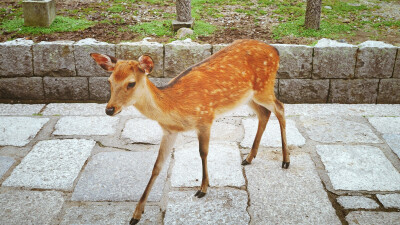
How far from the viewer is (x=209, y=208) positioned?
10.5 ft

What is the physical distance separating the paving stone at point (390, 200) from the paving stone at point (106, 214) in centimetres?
192

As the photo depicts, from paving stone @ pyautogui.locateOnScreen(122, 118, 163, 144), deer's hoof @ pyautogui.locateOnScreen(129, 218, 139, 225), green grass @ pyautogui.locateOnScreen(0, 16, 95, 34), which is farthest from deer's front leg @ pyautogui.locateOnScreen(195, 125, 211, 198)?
green grass @ pyautogui.locateOnScreen(0, 16, 95, 34)

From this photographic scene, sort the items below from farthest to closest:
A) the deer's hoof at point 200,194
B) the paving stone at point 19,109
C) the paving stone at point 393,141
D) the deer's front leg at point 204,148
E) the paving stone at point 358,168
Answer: the paving stone at point 19,109, the paving stone at point 393,141, the paving stone at point 358,168, the deer's hoof at point 200,194, the deer's front leg at point 204,148

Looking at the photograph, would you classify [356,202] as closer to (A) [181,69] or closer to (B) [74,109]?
(A) [181,69]

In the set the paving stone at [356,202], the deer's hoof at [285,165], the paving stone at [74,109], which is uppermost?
the paving stone at [74,109]

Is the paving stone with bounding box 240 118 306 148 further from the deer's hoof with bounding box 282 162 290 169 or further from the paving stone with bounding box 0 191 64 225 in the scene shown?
the paving stone with bounding box 0 191 64 225

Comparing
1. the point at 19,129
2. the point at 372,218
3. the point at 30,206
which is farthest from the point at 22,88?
the point at 372,218

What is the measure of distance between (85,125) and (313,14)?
15.0ft

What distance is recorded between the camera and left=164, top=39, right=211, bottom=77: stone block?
5.09 metres

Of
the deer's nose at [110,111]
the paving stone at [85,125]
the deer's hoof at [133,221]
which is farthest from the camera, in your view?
the paving stone at [85,125]

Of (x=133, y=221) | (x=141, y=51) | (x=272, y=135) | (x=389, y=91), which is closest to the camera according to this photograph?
(x=133, y=221)

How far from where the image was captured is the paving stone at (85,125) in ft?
14.6

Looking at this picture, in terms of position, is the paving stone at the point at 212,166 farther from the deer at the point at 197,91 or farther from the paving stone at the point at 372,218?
the paving stone at the point at 372,218

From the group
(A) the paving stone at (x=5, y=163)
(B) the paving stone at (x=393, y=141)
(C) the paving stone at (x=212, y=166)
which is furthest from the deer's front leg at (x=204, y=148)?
(B) the paving stone at (x=393, y=141)
